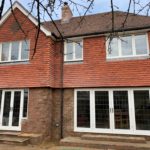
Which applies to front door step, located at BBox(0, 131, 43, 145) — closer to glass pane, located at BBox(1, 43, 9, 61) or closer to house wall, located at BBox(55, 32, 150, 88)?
house wall, located at BBox(55, 32, 150, 88)

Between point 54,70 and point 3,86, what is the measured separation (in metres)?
3.32

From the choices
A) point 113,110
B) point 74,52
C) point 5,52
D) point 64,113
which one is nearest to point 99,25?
point 74,52

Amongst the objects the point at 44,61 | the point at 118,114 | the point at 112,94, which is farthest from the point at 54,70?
the point at 118,114

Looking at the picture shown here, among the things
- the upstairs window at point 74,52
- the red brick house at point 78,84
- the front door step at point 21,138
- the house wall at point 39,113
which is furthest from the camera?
the upstairs window at point 74,52

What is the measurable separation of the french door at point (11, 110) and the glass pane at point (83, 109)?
347 centimetres

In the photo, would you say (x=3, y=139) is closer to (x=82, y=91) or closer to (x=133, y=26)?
(x=82, y=91)

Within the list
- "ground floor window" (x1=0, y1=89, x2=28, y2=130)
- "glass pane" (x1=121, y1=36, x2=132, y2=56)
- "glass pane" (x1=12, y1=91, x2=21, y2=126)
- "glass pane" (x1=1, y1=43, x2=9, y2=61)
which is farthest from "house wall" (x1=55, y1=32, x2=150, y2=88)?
"glass pane" (x1=1, y1=43, x2=9, y2=61)

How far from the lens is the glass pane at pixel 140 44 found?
38.3 ft

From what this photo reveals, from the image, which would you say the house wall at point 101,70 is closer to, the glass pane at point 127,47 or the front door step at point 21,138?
the glass pane at point 127,47

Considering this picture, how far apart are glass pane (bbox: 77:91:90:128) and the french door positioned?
3473 mm

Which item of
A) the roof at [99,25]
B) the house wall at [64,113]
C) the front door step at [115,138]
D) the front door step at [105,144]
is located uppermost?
the roof at [99,25]

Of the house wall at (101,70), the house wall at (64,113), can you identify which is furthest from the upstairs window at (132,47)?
the house wall at (64,113)

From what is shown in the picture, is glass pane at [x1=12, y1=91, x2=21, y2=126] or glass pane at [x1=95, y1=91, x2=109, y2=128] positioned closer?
glass pane at [x1=95, y1=91, x2=109, y2=128]

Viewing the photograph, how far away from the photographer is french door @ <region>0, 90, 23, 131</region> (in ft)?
41.0
